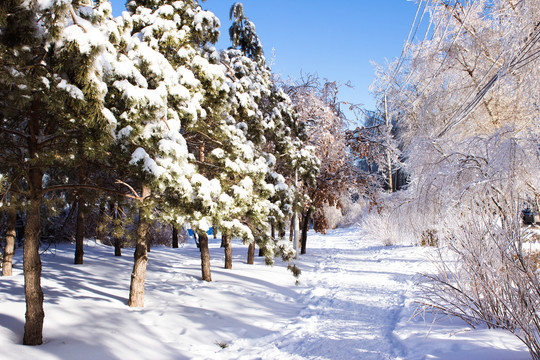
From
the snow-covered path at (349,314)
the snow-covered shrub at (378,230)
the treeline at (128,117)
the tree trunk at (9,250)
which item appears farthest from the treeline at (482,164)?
the snow-covered shrub at (378,230)

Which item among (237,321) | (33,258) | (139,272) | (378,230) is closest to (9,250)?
(139,272)

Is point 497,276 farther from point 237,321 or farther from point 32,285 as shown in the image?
point 32,285

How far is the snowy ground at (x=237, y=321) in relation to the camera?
4684 mm

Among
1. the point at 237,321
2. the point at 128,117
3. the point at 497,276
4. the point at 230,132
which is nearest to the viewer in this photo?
the point at 497,276

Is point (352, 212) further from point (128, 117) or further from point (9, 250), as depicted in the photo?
point (128, 117)

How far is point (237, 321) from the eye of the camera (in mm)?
6375

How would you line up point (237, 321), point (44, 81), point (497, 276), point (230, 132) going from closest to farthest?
point (44, 81)
point (497, 276)
point (237, 321)
point (230, 132)

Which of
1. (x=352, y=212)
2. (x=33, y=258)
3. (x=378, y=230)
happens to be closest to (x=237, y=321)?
(x=33, y=258)

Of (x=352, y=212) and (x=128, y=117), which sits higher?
(x=128, y=117)

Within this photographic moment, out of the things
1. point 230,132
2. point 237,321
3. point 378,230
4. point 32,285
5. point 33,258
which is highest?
point 230,132

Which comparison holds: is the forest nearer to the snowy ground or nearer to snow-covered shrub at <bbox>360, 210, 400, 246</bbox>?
the snowy ground

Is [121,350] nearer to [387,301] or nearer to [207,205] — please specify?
[207,205]

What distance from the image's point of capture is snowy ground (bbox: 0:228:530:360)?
468 cm

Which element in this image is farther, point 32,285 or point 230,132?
point 230,132
